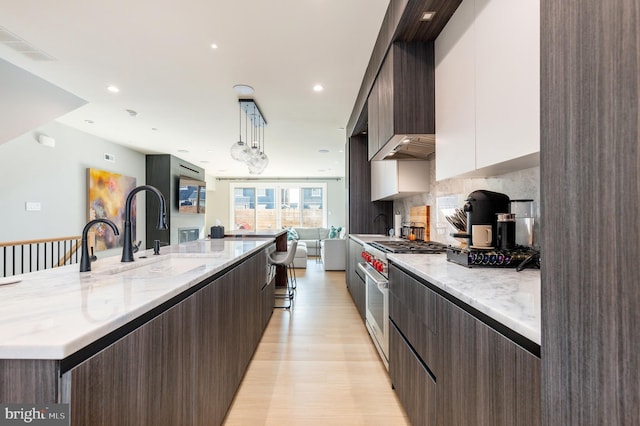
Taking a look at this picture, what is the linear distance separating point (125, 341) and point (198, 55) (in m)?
2.77

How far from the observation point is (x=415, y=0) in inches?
69.5

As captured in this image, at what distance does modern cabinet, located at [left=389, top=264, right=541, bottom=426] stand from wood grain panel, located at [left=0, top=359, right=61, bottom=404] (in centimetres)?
108

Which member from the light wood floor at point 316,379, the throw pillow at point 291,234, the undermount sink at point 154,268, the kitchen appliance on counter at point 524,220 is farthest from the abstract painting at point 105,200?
the kitchen appliance on counter at point 524,220

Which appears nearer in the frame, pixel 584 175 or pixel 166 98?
pixel 584 175

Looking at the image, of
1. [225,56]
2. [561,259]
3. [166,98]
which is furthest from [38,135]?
[561,259]

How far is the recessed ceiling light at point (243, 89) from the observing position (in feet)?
11.4

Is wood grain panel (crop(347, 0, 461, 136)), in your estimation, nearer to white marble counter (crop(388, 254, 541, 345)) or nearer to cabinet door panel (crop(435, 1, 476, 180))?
cabinet door panel (crop(435, 1, 476, 180))

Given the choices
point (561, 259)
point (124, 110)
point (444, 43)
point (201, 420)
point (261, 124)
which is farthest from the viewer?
point (261, 124)

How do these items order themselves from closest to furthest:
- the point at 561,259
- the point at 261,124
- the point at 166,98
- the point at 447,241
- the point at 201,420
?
the point at 561,259 < the point at 201,420 < the point at 447,241 < the point at 166,98 < the point at 261,124

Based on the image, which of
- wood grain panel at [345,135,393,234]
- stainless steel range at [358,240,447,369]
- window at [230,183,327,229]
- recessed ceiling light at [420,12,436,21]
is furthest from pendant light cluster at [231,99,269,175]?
window at [230,183,327,229]

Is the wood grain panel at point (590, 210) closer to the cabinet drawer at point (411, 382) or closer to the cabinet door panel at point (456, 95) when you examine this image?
the cabinet drawer at point (411, 382)

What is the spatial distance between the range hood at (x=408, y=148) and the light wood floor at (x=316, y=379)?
181cm

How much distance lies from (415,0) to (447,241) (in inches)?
74.3

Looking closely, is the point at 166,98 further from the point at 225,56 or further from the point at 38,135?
the point at 38,135
